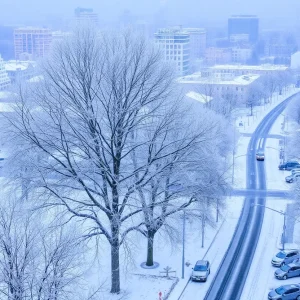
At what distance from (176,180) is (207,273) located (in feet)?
11.6

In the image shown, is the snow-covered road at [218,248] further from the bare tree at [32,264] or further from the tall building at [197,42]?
the tall building at [197,42]

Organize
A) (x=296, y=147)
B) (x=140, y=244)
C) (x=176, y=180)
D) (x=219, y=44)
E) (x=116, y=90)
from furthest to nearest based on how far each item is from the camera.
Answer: (x=219, y=44), (x=296, y=147), (x=140, y=244), (x=176, y=180), (x=116, y=90)

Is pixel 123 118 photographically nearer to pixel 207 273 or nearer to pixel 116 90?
pixel 116 90

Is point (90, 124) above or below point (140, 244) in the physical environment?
above

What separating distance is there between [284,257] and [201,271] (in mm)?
3506

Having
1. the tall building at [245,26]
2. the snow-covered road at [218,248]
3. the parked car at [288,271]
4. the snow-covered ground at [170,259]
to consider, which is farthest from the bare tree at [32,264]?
the tall building at [245,26]

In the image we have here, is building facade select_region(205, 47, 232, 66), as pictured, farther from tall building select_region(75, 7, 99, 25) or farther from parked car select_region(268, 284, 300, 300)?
parked car select_region(268, 284, 300, 300)

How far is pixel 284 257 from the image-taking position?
61.9 feet

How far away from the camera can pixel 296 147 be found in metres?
35.3

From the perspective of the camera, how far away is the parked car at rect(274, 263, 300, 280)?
58.0 ft

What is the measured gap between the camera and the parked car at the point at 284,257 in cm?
1866

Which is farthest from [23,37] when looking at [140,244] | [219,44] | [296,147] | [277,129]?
[140,244]

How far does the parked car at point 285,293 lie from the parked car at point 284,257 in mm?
2262

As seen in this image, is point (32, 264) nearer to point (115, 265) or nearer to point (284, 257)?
point (115, 265)
